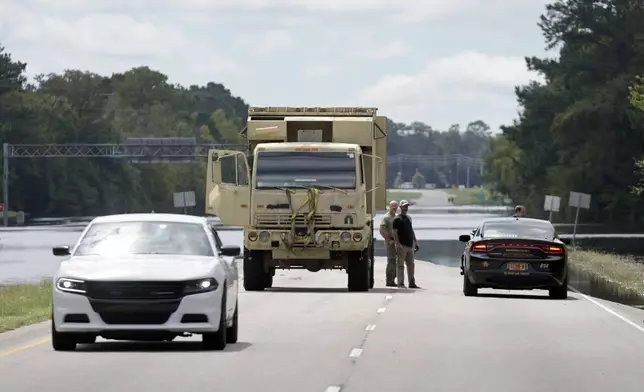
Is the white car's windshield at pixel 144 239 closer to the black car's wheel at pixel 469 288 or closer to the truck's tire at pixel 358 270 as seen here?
the black car's wheel at pixel 469 288

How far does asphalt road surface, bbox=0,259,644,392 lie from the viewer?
53.7 feet

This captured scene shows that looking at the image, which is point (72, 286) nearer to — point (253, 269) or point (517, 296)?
point (253, 269)

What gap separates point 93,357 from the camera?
1880 centimetres

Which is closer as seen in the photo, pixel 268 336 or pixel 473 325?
pixel 268 336

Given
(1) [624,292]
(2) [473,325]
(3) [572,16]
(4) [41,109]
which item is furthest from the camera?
(4) [41,109]

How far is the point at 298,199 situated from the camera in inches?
1374

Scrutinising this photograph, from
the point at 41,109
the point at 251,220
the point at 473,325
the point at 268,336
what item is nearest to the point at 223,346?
the point at 268,336

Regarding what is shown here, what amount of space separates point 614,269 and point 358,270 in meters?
24.5

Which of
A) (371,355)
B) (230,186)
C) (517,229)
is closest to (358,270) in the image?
(230,186)

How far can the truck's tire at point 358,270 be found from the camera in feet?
118

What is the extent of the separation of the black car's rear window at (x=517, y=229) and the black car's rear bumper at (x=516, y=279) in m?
0.80

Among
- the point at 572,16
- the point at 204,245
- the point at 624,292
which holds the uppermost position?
the point at 572,16

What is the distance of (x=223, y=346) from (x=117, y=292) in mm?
1591

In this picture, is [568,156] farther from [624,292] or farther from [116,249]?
[116,249]
